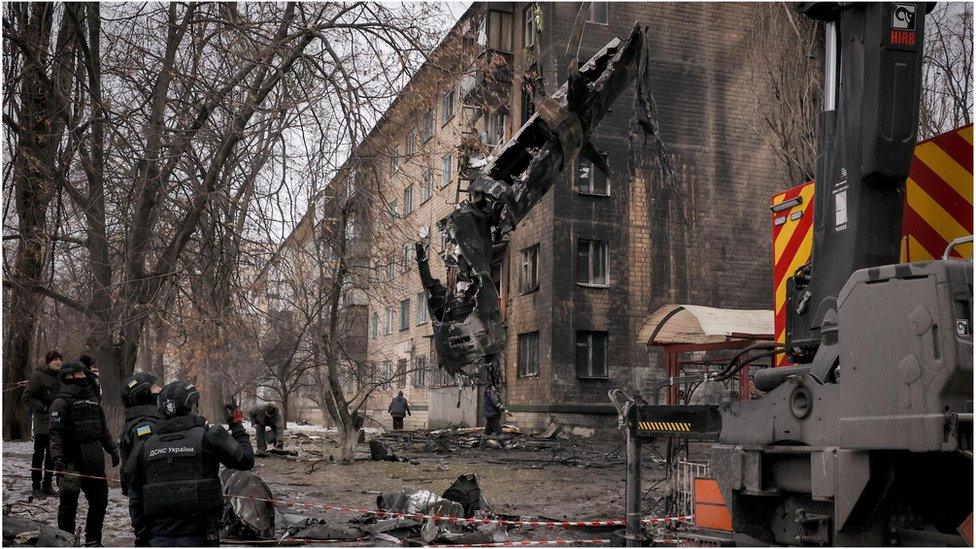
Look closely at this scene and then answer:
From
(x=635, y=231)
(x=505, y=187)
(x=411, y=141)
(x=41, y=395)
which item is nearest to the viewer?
(x=505, y=187)

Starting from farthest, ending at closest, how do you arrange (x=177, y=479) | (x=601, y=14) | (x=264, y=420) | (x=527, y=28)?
(x=527, y=28) < (x=601, y=14) < (x=264, y=420) < (x=177, y=479)

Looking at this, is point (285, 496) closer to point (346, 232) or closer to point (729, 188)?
point (346, 232)

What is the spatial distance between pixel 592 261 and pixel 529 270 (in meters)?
2.16

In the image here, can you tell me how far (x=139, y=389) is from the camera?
22.8ft

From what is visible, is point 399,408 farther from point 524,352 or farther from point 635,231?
point 635,231

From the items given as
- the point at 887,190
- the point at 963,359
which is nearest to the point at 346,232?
the point at 887,190

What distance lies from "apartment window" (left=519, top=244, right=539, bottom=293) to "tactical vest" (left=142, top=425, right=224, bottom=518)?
907 inches

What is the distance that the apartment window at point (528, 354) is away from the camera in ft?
94.0

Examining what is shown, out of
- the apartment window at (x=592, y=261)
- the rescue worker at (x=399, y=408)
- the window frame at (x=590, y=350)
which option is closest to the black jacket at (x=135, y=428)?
the window frame at (x=590, y=350)

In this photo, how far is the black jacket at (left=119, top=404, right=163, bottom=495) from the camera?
6.06 m

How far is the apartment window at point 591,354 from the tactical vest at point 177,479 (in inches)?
886

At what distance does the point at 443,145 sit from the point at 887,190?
311 inches

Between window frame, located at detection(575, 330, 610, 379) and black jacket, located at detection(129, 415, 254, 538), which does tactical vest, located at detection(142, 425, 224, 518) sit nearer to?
black jacket, located at detection(129, 415, 254, 538)

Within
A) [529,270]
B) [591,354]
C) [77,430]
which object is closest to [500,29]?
[529,270]
